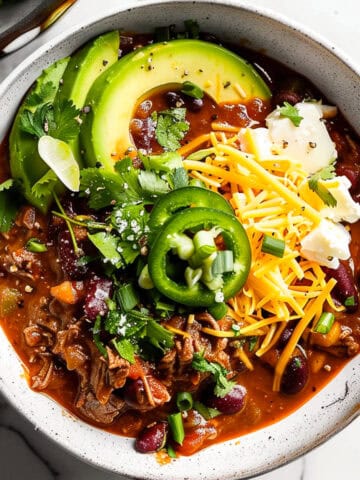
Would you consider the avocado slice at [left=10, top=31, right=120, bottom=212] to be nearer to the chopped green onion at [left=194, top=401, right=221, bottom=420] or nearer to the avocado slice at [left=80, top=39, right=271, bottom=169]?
the avocado slice at [left=80, top=39, right=271, bottom=169]

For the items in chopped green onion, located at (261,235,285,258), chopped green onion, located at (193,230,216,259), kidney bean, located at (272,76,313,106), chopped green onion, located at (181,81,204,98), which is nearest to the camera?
chopped green onion, located at (193,230,216,259)

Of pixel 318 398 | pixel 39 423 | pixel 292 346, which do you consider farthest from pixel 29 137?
pixel 318 398

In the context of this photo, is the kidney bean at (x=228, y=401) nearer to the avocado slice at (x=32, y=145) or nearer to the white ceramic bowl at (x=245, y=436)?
the white ceramic bowl at (x=245, y=436)

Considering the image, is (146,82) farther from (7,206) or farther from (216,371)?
(216,371)

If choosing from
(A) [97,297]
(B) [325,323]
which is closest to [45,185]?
(A) [97,297]

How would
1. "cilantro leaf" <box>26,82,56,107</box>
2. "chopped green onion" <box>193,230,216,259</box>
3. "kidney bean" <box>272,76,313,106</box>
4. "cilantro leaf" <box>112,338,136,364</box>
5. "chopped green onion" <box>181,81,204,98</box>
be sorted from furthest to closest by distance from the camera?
"kidney bean" <box>272,76,313,106</box> → "chopped green onion" <box>181,81,204,98</box> → "cilantro leaf" <box>26,82,56,107</box> → "cilantro leaf" <box>112,338,136,364</box> → "chopped green onion" <box>193,230,216,259</box>

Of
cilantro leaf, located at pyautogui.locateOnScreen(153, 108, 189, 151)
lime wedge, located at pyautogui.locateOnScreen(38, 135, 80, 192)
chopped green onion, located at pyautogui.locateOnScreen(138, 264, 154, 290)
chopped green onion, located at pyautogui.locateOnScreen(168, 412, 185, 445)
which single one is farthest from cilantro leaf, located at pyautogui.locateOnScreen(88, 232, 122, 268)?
chopped green onion, located at pyautogui.locateOnScreen(168, 412, 185, 445)

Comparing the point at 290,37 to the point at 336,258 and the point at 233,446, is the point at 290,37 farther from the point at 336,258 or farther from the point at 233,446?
the point at 233,446
